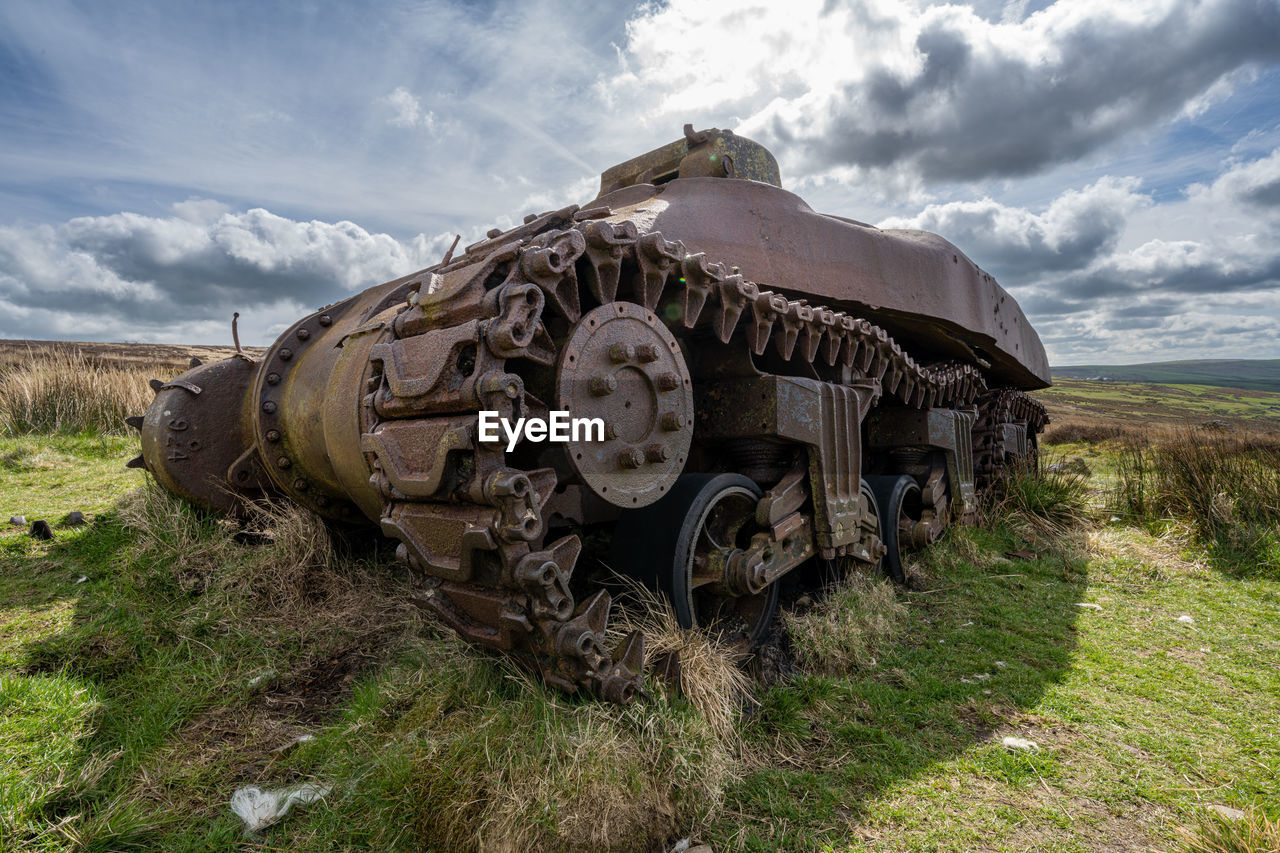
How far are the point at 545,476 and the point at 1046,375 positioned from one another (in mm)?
9726

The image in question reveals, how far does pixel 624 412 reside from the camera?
3.06 meters

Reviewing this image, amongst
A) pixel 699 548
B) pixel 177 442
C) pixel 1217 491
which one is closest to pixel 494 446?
pixel 699 548

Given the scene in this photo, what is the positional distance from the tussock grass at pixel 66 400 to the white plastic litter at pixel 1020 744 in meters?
10.5

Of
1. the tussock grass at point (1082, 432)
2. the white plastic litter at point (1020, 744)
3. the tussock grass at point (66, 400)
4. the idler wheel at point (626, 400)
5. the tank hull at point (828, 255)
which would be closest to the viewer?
the idler wheel at point (626, 400)

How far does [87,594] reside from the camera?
434cm

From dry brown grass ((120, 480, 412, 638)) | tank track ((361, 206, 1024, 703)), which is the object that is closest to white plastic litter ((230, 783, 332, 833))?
tank track ((361, 206, 1024, 703))

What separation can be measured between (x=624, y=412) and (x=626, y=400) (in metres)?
0.05

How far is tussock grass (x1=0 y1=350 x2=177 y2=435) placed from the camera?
384 inches

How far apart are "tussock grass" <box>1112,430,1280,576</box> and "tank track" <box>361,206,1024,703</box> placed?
6.35 m

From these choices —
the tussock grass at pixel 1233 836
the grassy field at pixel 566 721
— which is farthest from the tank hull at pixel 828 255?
the tussock grass at pixel 1233 836

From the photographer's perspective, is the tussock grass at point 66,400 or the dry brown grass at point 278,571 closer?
the dry brown grass at point 278,571

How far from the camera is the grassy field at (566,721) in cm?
249

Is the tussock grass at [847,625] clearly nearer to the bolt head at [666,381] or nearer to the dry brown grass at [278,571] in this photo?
the bolt head at [666,381]

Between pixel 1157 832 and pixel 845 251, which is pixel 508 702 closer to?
pixel 1157 832
